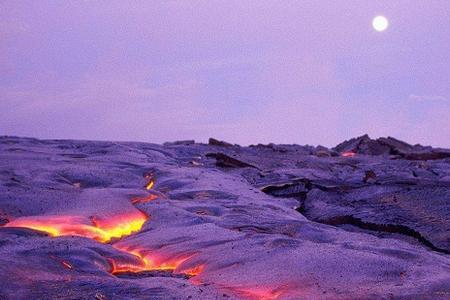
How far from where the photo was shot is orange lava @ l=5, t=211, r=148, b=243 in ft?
10.5

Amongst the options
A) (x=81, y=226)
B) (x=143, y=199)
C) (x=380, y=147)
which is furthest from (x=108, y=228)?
(x=380, y=147)

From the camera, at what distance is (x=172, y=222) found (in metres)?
3.53

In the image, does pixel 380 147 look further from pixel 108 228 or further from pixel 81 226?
pixel 81 226

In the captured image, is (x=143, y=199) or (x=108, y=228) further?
(x=143, y=199)

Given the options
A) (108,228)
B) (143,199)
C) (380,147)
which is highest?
(380,147)

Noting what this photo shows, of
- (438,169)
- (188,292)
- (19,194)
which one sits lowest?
(188,292)

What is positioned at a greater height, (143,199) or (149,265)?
(143,199)

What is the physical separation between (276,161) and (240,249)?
5.24m

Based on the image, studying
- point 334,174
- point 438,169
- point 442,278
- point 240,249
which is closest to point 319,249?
point 240,249

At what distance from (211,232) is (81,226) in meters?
0.79

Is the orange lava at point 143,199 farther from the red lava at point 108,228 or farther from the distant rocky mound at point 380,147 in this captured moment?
the distant rocky mound at point 380,147

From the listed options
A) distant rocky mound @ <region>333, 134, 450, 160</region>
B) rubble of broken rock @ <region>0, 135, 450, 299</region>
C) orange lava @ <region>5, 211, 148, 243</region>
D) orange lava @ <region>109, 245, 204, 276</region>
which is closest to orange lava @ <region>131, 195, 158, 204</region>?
rubble of broken rock @ <region>0, 135, 450, 299</region>

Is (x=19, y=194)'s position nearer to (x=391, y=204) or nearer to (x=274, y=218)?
(x=274, y=218)

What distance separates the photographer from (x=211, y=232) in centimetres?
316
